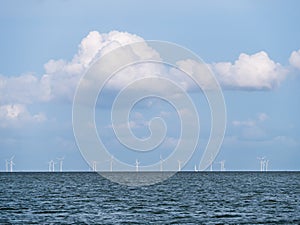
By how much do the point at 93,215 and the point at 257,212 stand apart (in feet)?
60.0

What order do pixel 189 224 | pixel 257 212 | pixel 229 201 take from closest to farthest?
1. pixel 189 224
2. pixel 257 212
3. pixel 229 201

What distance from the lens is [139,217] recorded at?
66000mm

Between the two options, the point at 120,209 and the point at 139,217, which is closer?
the point at 139,217

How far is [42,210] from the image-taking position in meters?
74.1

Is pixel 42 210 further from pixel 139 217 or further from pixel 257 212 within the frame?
pixel 257 212

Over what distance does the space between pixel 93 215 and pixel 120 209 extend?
8449 millimetres

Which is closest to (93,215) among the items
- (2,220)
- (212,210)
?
(2,220)

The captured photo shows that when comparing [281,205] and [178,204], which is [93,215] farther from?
[281,205]

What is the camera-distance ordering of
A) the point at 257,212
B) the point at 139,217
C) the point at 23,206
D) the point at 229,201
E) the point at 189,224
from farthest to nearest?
the point at 229,201, the point at 23,206, the point at 257,212, the point at 139,217, the point at 189,224

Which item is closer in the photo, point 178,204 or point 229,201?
point 178,204

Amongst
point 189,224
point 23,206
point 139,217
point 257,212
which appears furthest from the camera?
point 23,206

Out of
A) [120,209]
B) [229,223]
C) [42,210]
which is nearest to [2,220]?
[42,210]

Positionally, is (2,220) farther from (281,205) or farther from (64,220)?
(281,205)

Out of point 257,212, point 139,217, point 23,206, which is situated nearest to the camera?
point 139,217
